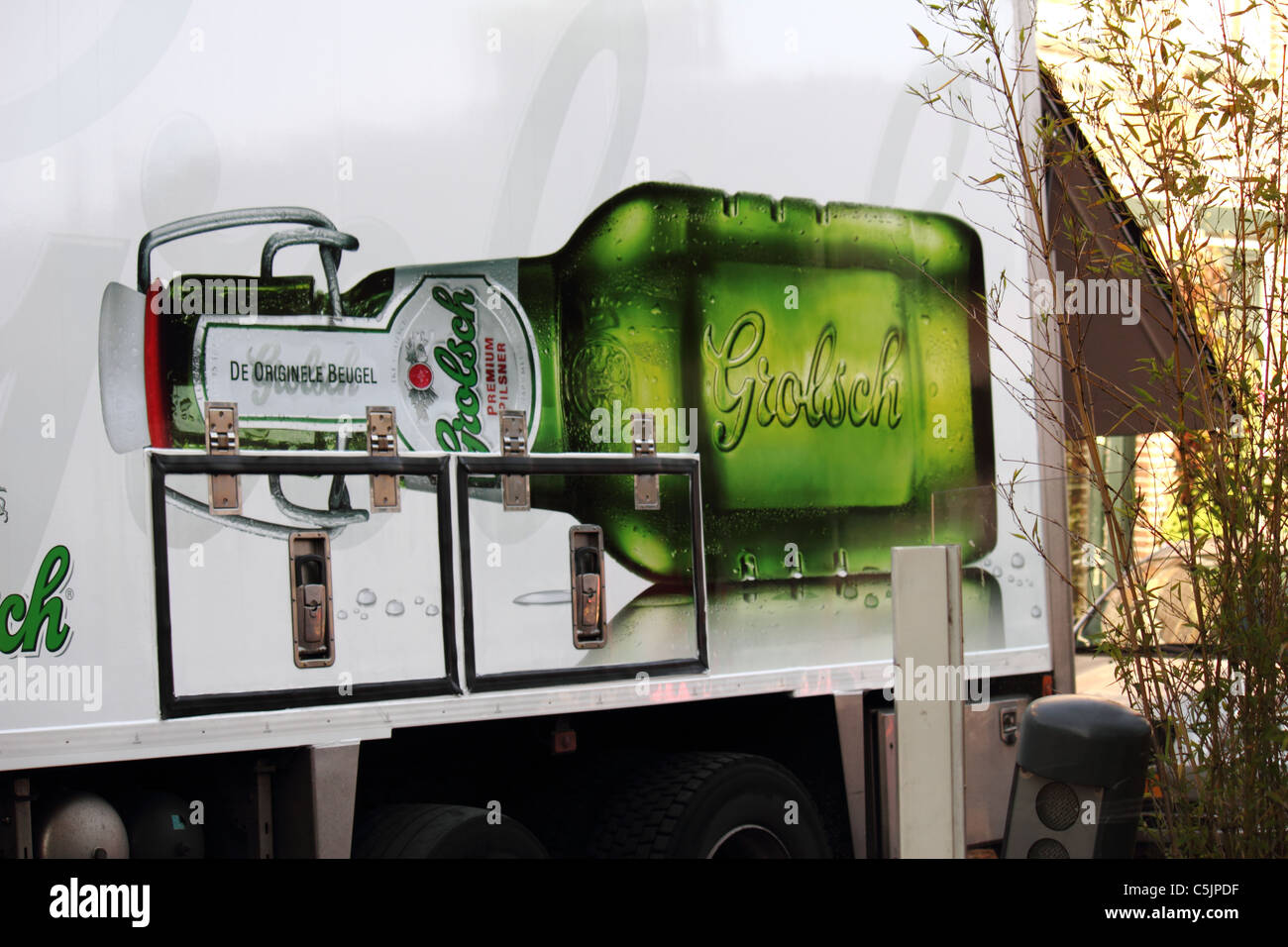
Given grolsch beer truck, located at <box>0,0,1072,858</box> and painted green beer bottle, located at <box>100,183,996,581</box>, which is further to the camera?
painted green beer bottle, located at <box>100,183,996,581</box>

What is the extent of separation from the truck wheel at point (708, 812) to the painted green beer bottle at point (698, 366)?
2.31 feet

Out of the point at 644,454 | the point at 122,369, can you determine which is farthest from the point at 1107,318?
the point at 122,369

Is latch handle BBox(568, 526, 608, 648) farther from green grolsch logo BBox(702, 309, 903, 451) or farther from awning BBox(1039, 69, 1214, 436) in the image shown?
awning BBox(1039, 69, 1214, 436)

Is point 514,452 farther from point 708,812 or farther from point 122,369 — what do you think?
point 708,812

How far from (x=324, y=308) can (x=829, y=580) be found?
2192 mm

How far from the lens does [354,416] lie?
14.6 feet

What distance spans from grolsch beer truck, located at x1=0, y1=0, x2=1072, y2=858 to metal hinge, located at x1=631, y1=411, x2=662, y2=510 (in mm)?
15

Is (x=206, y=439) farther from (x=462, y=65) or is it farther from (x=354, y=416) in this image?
(x=462, y=65)

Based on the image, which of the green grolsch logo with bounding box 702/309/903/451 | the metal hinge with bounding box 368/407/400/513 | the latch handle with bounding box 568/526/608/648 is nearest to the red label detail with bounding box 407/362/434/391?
the metal hinge with bounding box 368/407/400/513

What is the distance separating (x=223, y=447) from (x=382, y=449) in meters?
0.48

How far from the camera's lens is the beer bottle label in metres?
4.28

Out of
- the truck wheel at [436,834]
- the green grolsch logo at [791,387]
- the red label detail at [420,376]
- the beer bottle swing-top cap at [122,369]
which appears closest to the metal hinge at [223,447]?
the beer bottle swing-top cap at [122,369]
